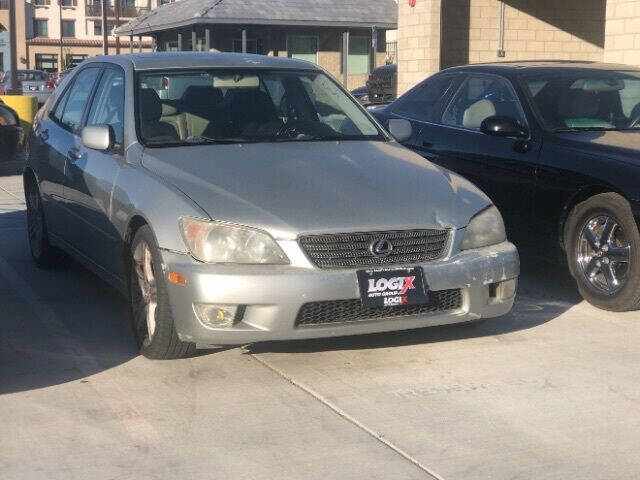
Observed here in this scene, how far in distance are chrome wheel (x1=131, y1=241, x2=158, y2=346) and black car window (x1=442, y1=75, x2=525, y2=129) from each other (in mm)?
3005

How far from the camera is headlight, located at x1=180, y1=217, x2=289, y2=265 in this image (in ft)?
16.3

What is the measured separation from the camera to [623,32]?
12539 mm

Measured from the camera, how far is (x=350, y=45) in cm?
4181

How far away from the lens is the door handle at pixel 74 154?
21.6 feet

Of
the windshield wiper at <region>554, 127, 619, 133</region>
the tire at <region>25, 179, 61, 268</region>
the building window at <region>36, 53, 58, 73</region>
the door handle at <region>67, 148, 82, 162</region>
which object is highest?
the windshield wiper at <region>554, 127, 619, 133</region>

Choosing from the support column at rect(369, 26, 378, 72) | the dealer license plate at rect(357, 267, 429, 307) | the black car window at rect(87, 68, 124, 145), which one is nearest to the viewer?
the dealer license plate at rect(357, 267, 429, 307)

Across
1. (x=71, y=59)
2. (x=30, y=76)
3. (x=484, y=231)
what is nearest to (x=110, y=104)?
(x=484, y=231)

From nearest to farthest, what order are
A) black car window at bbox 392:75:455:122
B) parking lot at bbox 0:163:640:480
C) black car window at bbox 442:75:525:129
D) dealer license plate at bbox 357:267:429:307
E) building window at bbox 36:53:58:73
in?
parking lot at bbox 0:163:640:480
dealer license plate at bbox 357:267:429:307
black car window at bbox 442:75:525:129
black car window at bbox 392:75:455:122
building window at bbox 36:53:58:73

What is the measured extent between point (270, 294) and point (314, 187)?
0.71 m

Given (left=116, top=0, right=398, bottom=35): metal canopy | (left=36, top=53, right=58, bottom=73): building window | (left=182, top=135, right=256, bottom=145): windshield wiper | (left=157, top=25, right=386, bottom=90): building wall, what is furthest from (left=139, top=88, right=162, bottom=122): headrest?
(left=36, top=53, right=58, bottom=73): building window

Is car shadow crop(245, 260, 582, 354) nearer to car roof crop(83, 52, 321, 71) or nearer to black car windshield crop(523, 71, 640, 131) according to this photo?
black car windshield crop(523, 71, 640, 131)

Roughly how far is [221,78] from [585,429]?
314 centimetres

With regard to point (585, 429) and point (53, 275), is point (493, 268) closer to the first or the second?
point (585, 429)

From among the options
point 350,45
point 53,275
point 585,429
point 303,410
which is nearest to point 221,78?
point 53,275
